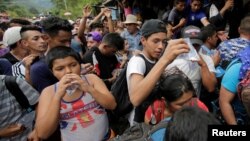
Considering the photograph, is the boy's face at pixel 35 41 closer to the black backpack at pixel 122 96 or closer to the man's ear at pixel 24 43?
the man's ear at pixel 24 43

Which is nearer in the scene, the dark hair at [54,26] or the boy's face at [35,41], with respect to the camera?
the dark hair at [54,26]

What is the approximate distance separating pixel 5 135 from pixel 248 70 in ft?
5.65

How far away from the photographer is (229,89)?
7.65ft

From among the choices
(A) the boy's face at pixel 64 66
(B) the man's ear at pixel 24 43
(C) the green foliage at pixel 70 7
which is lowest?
(C) the green foliage at pixel 70 7

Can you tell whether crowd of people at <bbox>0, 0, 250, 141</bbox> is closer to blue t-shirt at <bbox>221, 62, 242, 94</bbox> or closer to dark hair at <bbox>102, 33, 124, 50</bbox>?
blue t-shirt at <bbox>221, 62, 242, 94</bbox>

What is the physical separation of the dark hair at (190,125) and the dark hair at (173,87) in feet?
1.86

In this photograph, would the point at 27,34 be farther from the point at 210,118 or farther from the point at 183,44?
the point at 210,118

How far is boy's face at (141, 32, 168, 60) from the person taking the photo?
7.68 feet

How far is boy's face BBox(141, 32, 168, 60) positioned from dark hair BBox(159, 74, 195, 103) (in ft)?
1.06

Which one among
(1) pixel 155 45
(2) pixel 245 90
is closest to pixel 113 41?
(1) pixel 155 45

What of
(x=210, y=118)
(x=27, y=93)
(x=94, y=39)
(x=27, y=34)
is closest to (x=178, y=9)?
(x=94, y=39)

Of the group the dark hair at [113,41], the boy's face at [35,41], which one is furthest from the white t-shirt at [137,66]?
the dark hair at [113,41]

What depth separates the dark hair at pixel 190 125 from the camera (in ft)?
4.21

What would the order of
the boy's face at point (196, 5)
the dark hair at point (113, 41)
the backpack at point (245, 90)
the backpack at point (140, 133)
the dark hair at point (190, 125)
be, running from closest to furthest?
the dark hair at point (190, 125) → the backpack at point (140, 133) → the backpack at point (245, 90) → the dark hair at point (113, 41) → the boy's face at point (196, 5)
